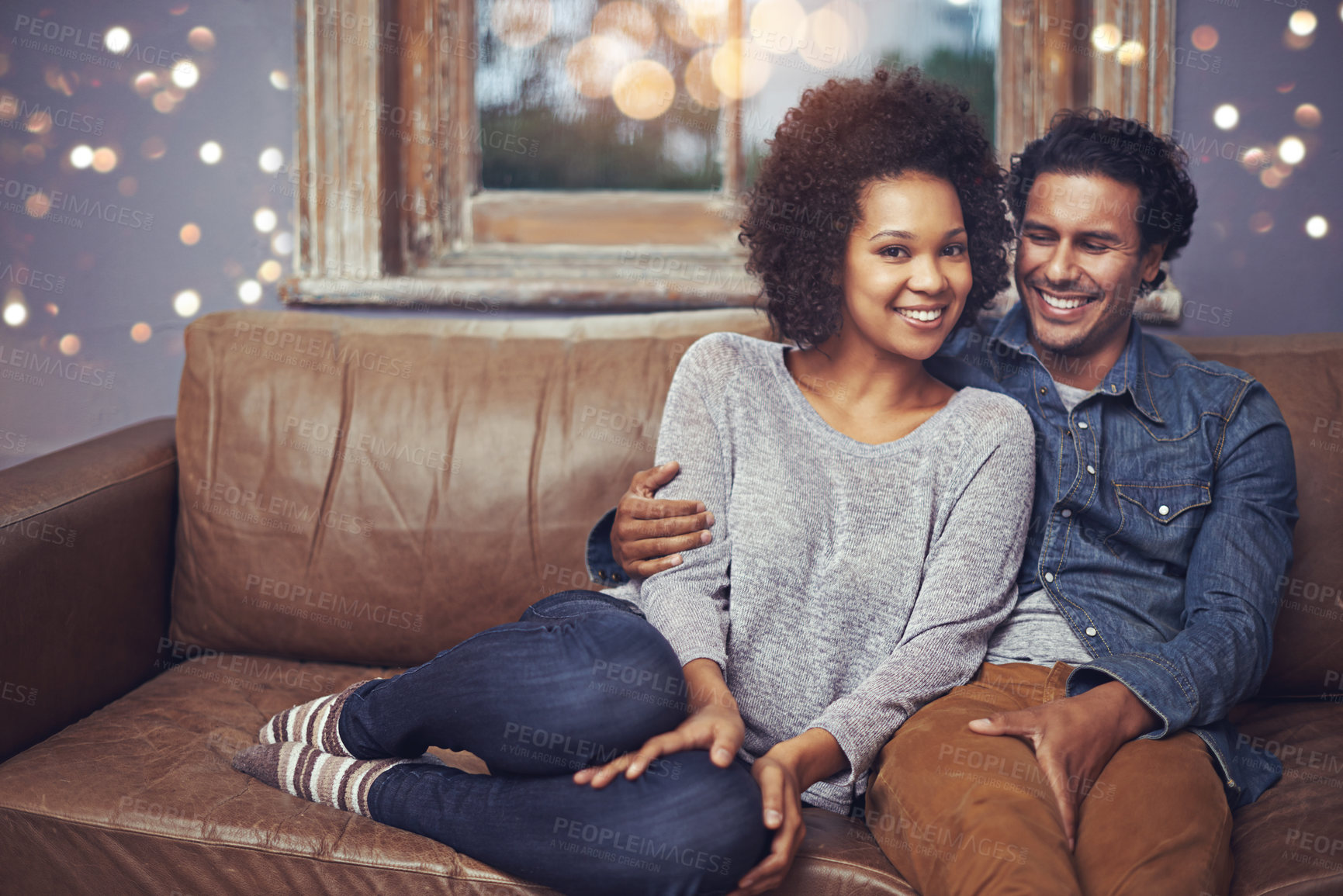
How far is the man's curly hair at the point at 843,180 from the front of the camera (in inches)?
47.1

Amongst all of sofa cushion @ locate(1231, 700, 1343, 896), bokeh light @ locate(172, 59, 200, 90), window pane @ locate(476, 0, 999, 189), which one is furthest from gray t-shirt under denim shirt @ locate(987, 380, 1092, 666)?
bokeh light @ locate(172, 59, 200, 90)

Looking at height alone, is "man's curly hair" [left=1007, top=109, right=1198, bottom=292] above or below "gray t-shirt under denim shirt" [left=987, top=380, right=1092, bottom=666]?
above

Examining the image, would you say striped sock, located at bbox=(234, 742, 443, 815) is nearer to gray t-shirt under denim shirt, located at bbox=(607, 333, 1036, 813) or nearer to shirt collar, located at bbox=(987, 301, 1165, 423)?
gray t-shirt under denim shirt, located at bbox=(607, 333, 1036, 813)

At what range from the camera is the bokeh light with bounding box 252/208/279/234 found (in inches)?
72.4

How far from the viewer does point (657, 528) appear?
3.73 ft

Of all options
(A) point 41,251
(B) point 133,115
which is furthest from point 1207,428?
(A) point 41,251

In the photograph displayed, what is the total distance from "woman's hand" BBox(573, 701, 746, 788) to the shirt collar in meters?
0.66

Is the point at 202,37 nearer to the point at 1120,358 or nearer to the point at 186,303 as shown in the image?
the point at 186,303

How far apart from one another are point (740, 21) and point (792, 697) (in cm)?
139

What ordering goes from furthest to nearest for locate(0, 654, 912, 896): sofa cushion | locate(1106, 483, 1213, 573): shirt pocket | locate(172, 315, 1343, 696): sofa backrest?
locate(172, 315, 1343, 696): sofa backrest, locate(1106, 483, 1213, 573): shirt pocket, locate(0, 654, 912, 896): sofa cushion

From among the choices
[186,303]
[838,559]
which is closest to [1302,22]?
[838,559]

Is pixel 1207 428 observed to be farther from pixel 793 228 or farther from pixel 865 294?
pixel 793 228

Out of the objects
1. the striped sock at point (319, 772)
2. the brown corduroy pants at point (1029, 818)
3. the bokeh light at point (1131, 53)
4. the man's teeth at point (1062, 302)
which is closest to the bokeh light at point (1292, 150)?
the bokeh light at point (1131, 53)

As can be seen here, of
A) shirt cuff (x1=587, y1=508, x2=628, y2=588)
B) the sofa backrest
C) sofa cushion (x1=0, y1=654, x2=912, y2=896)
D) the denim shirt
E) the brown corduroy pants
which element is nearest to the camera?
the brown corduroy pants
